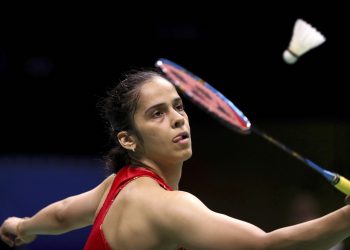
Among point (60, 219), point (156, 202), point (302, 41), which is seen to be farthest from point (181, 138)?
point (302, 41)

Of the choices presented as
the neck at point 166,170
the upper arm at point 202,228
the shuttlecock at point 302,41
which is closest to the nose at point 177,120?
the neck at point 166,170

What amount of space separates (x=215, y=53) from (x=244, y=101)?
0.44m

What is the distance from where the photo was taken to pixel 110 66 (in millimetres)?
5504

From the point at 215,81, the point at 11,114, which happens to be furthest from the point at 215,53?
the point at 11,114

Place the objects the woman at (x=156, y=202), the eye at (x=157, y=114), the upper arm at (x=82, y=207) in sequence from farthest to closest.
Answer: the upper arm at (x=82, y=207), the eye at (x=157, y=114), the woman at (x=156, y=202)

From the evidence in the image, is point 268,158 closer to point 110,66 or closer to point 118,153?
point 110,66

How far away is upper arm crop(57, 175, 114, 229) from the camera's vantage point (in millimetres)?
2926

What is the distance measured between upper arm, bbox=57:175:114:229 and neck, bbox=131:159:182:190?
35 centimetres

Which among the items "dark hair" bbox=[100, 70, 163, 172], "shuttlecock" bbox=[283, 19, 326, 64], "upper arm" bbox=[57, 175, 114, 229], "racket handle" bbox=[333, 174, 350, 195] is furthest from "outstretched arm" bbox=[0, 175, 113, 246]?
"shuttlecock" bbox=[283, 19, 326, 64]

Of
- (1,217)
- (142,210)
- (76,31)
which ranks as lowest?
(142,210)

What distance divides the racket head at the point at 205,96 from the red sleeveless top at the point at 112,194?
0.61m

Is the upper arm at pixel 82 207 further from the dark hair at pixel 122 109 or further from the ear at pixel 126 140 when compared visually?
the ear at pixel 126 140

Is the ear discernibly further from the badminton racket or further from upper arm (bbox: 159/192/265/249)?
the badminton racket

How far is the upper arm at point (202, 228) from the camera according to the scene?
211cm
